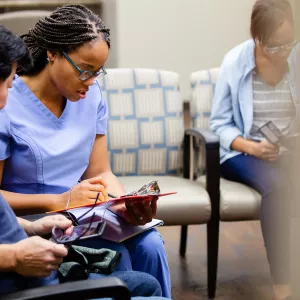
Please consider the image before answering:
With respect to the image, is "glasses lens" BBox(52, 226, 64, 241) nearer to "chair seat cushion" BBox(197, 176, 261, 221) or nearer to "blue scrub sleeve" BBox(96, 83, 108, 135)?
"blue scrub sleeve" BBox(96, 83, 108, 135)

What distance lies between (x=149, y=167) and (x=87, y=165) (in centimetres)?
101

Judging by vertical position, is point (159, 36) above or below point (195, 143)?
above

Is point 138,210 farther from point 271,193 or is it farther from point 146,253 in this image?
point 271,193

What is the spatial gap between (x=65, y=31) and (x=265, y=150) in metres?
1.28

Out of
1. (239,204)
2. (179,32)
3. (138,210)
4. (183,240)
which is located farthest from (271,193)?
(179,32)

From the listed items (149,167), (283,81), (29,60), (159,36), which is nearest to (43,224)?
(29,60)

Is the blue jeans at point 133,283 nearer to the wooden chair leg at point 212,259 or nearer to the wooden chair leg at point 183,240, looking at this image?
the wooden chair leg at point 212,259

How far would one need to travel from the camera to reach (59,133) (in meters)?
1.95

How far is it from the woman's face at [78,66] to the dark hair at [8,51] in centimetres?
43

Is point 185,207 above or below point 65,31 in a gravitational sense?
below

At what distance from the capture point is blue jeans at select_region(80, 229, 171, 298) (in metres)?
1.81

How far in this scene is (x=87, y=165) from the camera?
6.77 feet

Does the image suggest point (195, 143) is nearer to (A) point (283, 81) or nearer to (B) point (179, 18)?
(A) point (283, 81)

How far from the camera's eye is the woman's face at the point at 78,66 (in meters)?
1.86
